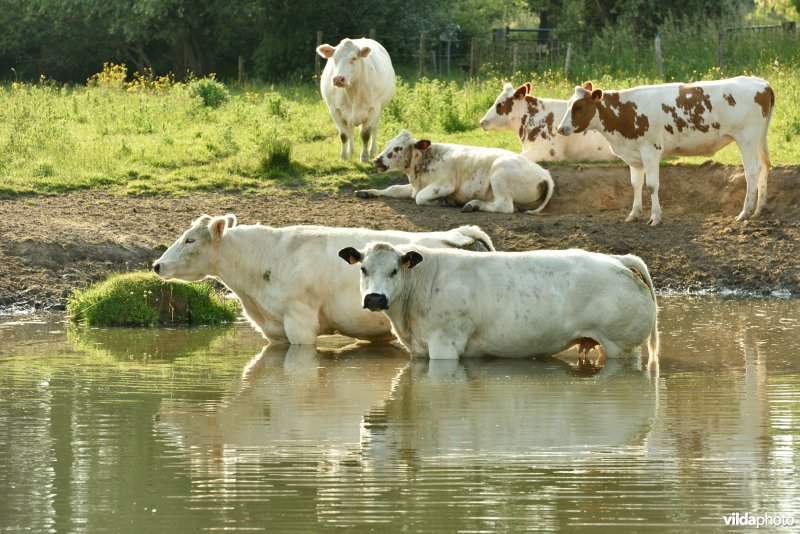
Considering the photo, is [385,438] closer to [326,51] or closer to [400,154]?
[400,154]

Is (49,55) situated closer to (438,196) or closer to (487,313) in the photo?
(438,196)

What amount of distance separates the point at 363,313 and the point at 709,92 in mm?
8204

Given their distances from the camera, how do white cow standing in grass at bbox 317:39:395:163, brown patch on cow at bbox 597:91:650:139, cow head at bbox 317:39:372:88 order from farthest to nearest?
white cow standing in grass at bbox 317:39:395:163, cow head at bbox 317:39:372:88, brown patch on cow at bbox 597:91:650:139

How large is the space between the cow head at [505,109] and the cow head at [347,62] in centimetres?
229

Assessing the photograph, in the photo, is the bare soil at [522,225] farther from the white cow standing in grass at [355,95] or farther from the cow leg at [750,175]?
the white cow standing in grass at [355,95]

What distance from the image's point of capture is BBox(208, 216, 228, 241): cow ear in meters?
13.4

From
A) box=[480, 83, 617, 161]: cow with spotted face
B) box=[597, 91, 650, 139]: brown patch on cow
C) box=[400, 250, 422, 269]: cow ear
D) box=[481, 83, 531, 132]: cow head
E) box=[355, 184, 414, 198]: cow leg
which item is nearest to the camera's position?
box=[400, 250, 422, 269]: cow ear

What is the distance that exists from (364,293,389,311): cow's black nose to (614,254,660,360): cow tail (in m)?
2.20

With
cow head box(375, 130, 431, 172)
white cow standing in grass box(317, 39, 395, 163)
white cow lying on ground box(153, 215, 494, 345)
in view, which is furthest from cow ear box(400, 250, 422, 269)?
white cow standing in grass box(317, 39, 395, 163)

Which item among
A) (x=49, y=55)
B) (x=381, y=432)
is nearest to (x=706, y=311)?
(x=381, y=432)

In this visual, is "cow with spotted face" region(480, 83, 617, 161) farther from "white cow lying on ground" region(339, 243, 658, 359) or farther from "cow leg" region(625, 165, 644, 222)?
"white cow lying on ground" region(339, 243, 658, 359)

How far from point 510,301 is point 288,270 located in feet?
7.50

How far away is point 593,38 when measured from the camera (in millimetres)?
44844

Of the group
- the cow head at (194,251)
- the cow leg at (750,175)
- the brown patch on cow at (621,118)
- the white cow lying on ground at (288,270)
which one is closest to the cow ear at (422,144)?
the brown patch on cow at (621,118)
